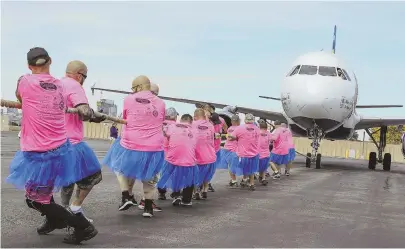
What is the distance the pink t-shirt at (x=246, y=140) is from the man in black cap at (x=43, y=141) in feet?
22.3

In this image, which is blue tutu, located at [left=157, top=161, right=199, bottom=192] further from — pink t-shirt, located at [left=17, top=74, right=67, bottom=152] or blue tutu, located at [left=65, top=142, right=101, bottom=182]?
pink t-shirt, located at [left=17, top=74, right=67, bottom=152]

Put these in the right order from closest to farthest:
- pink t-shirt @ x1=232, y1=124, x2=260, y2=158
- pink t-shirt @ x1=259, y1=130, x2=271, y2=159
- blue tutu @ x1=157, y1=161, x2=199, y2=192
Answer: blue tutu @ x1=157, y1=161, x2=199, y2=192 < pink t-shirt @ x1=232, y1=124, x2=260, y2=158 < pink t-shirt @ x1=259, y1=130, x2=271, y2=159

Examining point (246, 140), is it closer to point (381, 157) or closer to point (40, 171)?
point (40, 171)

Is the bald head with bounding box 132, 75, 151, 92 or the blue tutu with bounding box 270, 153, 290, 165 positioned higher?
the bald head with bounding box 132, 75, 151, 92

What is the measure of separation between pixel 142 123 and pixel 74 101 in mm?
1982

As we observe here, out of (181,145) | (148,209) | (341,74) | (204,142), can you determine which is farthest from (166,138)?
(341,74)

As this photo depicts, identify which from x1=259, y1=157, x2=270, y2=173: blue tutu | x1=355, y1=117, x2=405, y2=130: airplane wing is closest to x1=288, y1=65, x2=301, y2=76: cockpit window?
x1=355, y1=117, x2=405, y2=130: airplane wing

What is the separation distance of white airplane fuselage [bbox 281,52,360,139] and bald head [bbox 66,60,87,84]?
13.2 m

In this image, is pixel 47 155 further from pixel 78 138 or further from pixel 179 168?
pixel 179 168

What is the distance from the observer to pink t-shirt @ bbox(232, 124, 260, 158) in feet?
38.6

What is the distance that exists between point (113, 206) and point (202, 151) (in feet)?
6.60

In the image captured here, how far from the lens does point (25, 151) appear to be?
508 centimetres

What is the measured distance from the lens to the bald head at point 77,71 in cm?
613

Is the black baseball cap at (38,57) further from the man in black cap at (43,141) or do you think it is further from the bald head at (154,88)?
the bald head at (154,88)
